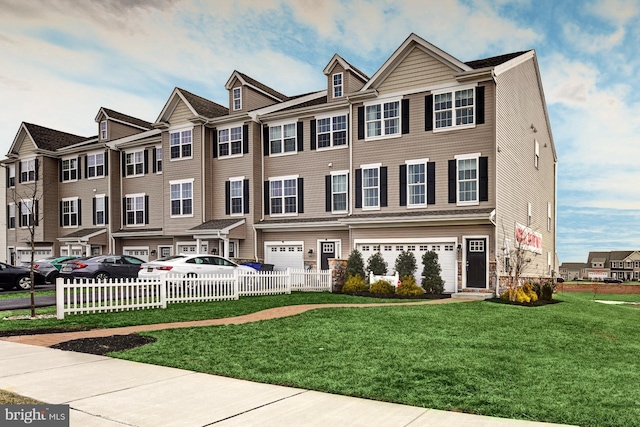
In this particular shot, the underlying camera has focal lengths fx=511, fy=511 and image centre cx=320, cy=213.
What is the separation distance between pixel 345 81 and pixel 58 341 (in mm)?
20325

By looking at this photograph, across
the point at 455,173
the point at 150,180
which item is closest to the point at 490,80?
the point at 455,173

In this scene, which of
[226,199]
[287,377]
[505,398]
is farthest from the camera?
[226,199]

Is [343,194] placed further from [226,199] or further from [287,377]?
[287,377]

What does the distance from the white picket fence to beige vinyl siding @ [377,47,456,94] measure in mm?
9434

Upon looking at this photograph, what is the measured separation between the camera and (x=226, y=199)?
30.5 meters

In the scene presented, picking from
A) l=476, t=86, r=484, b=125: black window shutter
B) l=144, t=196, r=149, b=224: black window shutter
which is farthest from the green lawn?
l=144, t=196, r=149, b=224: black window shutter

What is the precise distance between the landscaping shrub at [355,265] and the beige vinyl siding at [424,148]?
95.5 inches

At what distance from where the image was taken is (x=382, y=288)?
21.8 m

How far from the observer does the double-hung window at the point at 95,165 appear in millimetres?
37156

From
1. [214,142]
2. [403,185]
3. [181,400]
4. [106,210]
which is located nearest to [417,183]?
[403,185]

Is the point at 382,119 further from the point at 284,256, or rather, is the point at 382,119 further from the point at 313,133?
the point at 284,256

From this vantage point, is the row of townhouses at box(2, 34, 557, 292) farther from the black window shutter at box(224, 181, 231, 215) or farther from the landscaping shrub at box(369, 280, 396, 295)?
the landscaping shrub at box(369, 280, 396, 295)

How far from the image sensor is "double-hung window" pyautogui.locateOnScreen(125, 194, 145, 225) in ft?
115

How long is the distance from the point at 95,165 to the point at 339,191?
20665mm
